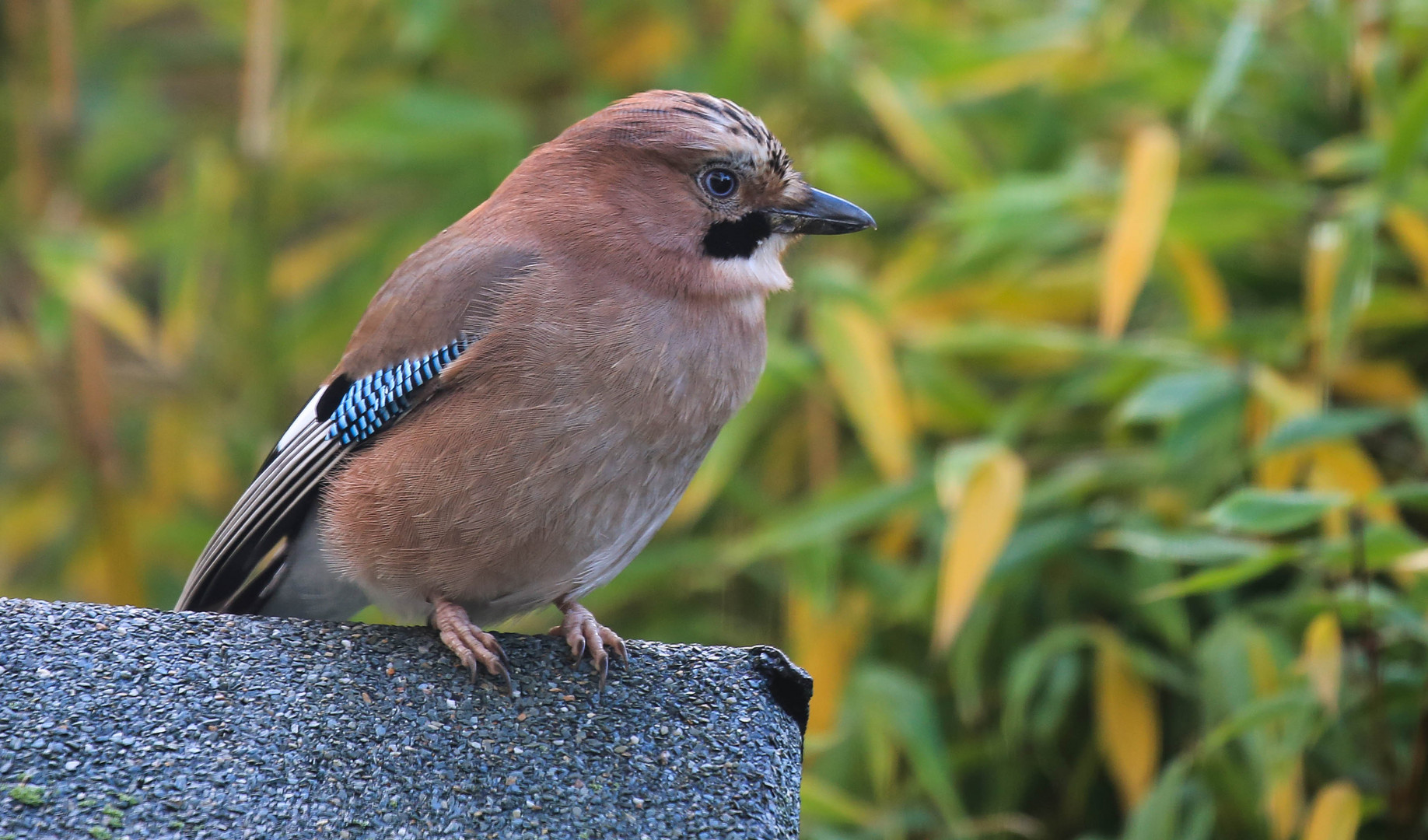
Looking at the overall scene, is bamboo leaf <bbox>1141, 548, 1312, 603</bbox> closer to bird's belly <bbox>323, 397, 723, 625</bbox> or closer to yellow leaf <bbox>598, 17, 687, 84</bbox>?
A: bird's belly <bbox>323, 397, 723, 625</bbox>

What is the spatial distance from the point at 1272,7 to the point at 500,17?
7.08 feet

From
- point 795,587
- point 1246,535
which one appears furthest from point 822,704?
point 1246,535

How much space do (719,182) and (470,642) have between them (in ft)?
2.58

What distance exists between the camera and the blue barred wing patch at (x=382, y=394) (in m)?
2.14

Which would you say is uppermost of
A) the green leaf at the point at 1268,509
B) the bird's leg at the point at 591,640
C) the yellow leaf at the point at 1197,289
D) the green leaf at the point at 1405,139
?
the green leaf at the point at 1405,139

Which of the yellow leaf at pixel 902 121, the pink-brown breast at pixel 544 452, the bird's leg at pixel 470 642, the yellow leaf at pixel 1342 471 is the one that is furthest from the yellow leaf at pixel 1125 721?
the bird's leg at pixel 470 642

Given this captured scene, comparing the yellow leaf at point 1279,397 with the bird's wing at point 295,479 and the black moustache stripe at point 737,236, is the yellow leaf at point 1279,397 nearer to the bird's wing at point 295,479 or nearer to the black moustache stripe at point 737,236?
the black moustache stripe at point 737,236

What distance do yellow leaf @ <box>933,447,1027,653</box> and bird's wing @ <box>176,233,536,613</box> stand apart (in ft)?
3.52

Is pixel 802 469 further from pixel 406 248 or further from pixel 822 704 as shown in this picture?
pixel 406 248

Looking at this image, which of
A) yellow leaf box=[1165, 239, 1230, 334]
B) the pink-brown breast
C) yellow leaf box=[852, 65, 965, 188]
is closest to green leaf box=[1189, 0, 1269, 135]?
yellow leaf box=[1165, 239, 1230, 334]

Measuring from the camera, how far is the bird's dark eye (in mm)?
2229

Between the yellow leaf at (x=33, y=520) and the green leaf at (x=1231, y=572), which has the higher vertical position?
the green leaf at (x=1231, y=572)

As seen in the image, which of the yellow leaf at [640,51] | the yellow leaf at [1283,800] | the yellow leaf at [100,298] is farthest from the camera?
the yellow leaf at [640,51]

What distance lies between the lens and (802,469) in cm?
375
